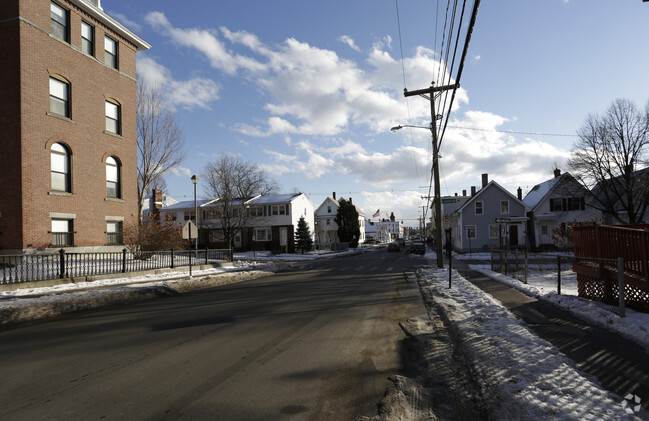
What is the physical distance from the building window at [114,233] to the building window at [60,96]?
6211mm

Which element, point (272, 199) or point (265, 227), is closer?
point (265, 227)

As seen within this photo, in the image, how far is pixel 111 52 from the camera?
21875 millimetres

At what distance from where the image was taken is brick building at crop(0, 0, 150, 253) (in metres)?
16.6

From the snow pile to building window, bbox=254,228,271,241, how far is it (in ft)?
143

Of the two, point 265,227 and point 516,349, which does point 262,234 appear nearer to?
point 265,227

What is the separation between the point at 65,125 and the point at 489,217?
4007cm

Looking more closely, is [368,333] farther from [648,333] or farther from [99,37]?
[99,37]

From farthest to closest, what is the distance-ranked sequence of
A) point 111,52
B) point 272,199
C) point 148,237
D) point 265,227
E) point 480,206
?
point 272,199, point 265,227, point 480,206, point 111,52, point 148,237

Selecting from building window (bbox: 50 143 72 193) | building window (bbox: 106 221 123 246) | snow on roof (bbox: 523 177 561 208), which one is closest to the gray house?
snow on roof (bbox: 523 177 561 208)

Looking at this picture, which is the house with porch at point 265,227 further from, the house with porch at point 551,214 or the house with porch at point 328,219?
the house with porch at point 551,214

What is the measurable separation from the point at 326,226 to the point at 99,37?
59.5 m

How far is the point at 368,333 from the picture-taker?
672 centimetres

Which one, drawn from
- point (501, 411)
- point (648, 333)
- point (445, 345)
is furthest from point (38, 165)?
point (648, 333)

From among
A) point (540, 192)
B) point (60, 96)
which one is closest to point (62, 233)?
point (60, 96)
